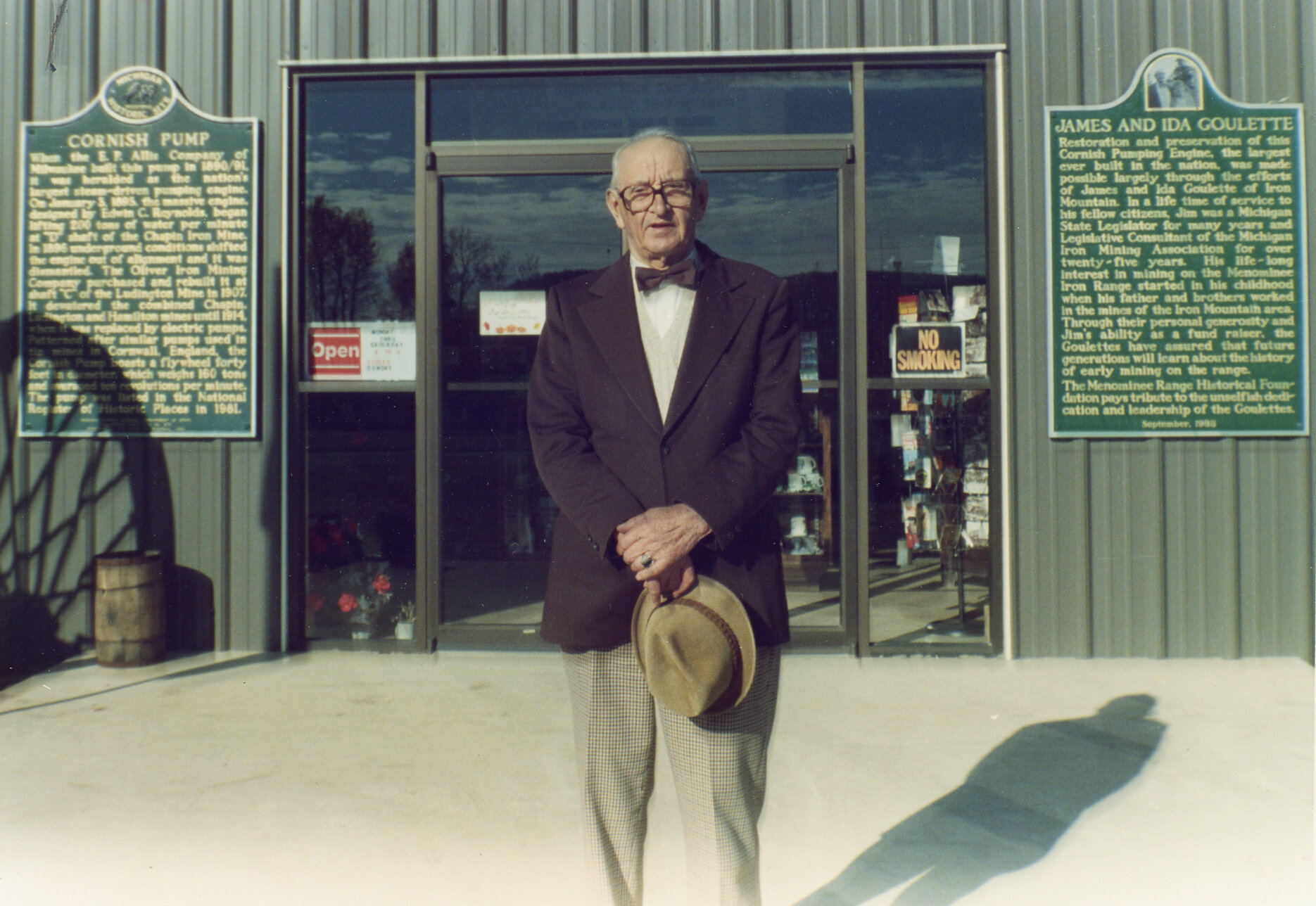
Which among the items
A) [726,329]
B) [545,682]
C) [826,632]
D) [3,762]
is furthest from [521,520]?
[726,329]

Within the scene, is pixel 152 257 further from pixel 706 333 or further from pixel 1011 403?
pixel 1011 403

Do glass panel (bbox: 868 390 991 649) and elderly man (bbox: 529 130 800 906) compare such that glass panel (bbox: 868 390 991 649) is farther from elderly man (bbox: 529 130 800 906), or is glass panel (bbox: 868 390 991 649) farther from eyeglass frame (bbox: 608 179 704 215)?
eyeglass frame (bbox: 608 179 704 215)

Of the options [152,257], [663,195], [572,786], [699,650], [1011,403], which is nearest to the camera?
[699,650]

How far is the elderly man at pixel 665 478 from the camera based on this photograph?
240 cm

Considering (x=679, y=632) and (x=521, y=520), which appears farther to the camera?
(x=521, y=520)

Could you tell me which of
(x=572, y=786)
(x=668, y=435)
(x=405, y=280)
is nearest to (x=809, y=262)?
(x=405, y=280)

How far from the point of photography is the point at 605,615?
2.49 meters

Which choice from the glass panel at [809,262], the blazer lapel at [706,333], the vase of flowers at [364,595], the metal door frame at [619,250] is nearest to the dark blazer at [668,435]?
the blazer lapel at [706,333]

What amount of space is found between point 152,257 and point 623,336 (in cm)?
473

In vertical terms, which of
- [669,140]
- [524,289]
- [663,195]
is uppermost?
[524,289]

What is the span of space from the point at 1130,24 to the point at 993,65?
777 millimetres

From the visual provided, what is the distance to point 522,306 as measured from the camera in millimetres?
6379

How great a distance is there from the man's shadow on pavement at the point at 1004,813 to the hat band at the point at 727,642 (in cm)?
114

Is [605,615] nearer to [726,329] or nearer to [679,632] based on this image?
[679,632]
